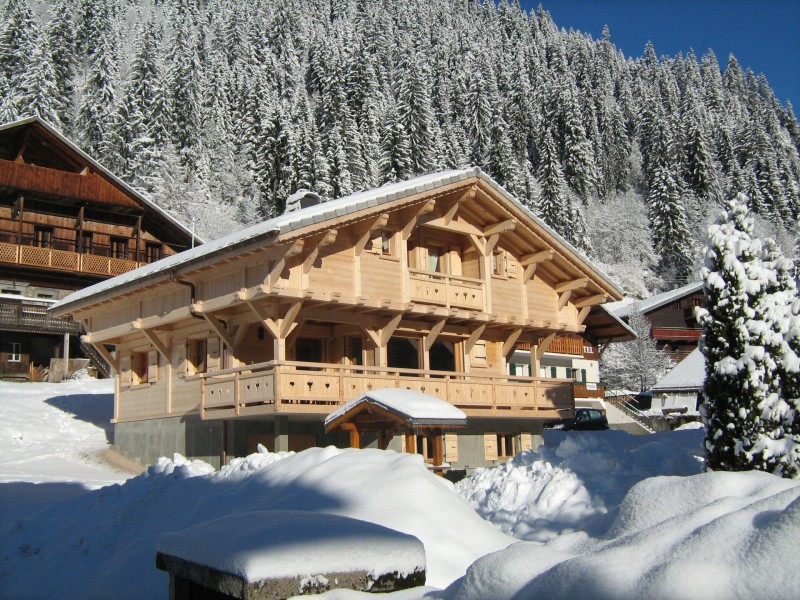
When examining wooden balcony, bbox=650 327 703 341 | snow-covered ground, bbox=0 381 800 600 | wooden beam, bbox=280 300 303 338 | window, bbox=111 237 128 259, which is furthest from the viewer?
wooden balcony, bbox=650 327 703 341

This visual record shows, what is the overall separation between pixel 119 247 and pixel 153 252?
6.46ft

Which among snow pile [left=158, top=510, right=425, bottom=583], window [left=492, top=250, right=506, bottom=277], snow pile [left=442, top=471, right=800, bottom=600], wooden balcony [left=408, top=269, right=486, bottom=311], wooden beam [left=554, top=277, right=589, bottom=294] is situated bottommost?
snow pile [left=158, top=510, right=425, bottom=583]

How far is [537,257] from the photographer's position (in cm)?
2688

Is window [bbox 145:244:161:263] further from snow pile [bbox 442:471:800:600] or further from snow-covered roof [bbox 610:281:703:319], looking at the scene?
snow pile [bbox 442:471:800:600]

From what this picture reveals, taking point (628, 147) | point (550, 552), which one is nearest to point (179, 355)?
point (550, 552)

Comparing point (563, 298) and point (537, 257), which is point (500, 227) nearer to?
point (537, 257)

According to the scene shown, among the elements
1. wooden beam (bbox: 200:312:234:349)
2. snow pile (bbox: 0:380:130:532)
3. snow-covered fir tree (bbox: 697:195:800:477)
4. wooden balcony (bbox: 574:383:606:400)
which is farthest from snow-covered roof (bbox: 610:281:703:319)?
snow-covered fir tree (bbox: 697:195:800:477)

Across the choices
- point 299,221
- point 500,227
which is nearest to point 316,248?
point 299,221

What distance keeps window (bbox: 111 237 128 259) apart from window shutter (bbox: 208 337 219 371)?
25.8 meters

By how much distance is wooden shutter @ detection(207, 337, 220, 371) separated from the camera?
2342 centimetres

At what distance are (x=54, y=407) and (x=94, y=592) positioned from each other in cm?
2264

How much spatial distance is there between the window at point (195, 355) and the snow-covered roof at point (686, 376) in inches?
1373

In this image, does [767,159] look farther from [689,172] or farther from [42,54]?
[42,54]

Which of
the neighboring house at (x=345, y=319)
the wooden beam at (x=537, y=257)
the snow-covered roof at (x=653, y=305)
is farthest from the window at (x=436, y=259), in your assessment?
the snow-covered roof at (x=653, y=305)
